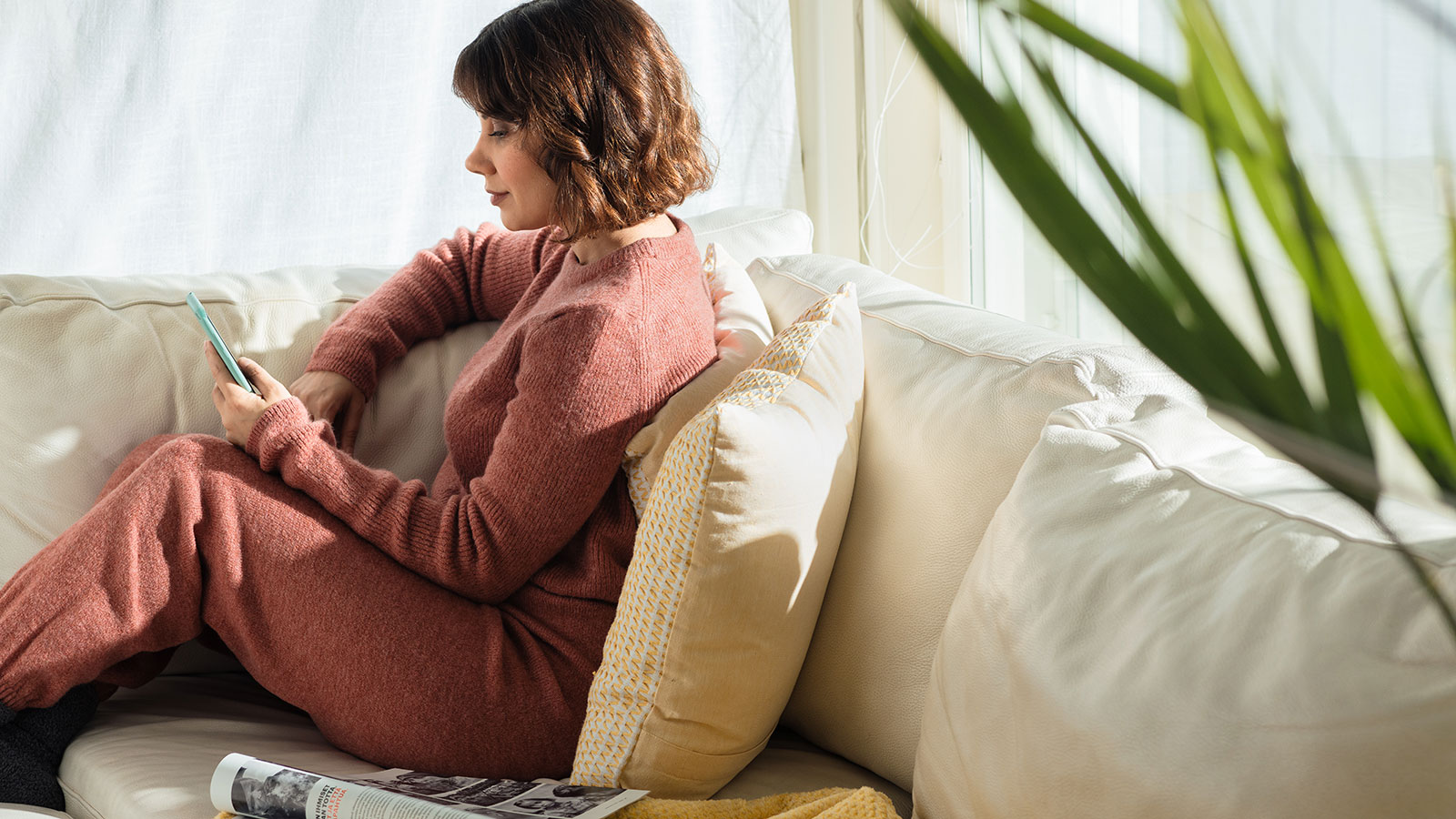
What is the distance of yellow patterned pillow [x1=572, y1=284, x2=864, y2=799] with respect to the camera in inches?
37.6

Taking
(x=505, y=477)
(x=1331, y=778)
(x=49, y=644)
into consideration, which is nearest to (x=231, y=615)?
(x=49, y=644)

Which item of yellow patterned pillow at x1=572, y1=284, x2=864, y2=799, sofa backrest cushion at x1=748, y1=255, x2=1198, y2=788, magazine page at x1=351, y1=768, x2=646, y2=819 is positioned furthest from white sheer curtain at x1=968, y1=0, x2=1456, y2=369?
magazine page at x1=351, y1=768, x2=646, y2=819

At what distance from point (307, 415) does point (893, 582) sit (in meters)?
0.69

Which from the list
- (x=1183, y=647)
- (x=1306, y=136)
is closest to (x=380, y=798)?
(x=1183, y=647)

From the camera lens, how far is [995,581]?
82 centimetres

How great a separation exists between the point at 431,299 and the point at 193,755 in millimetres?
701

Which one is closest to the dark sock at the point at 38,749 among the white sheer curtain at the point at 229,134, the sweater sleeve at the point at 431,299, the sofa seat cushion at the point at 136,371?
the sofa seat cushion at the point at 136,371

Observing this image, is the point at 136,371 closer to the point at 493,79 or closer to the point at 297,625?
the point at 297,625

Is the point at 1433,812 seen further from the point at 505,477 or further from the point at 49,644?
the point at 49,644

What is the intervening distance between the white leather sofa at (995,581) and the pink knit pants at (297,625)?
0.08m

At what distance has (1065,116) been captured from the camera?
0.73ft

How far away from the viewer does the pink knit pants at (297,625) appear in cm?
113

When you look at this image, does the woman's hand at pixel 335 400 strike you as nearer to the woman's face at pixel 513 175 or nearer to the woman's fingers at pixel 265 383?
the woman's fingers at pixel 265 383

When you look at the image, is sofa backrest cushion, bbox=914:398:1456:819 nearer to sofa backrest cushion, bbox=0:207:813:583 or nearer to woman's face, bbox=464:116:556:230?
woman's face, bbox=464:116:556:230
